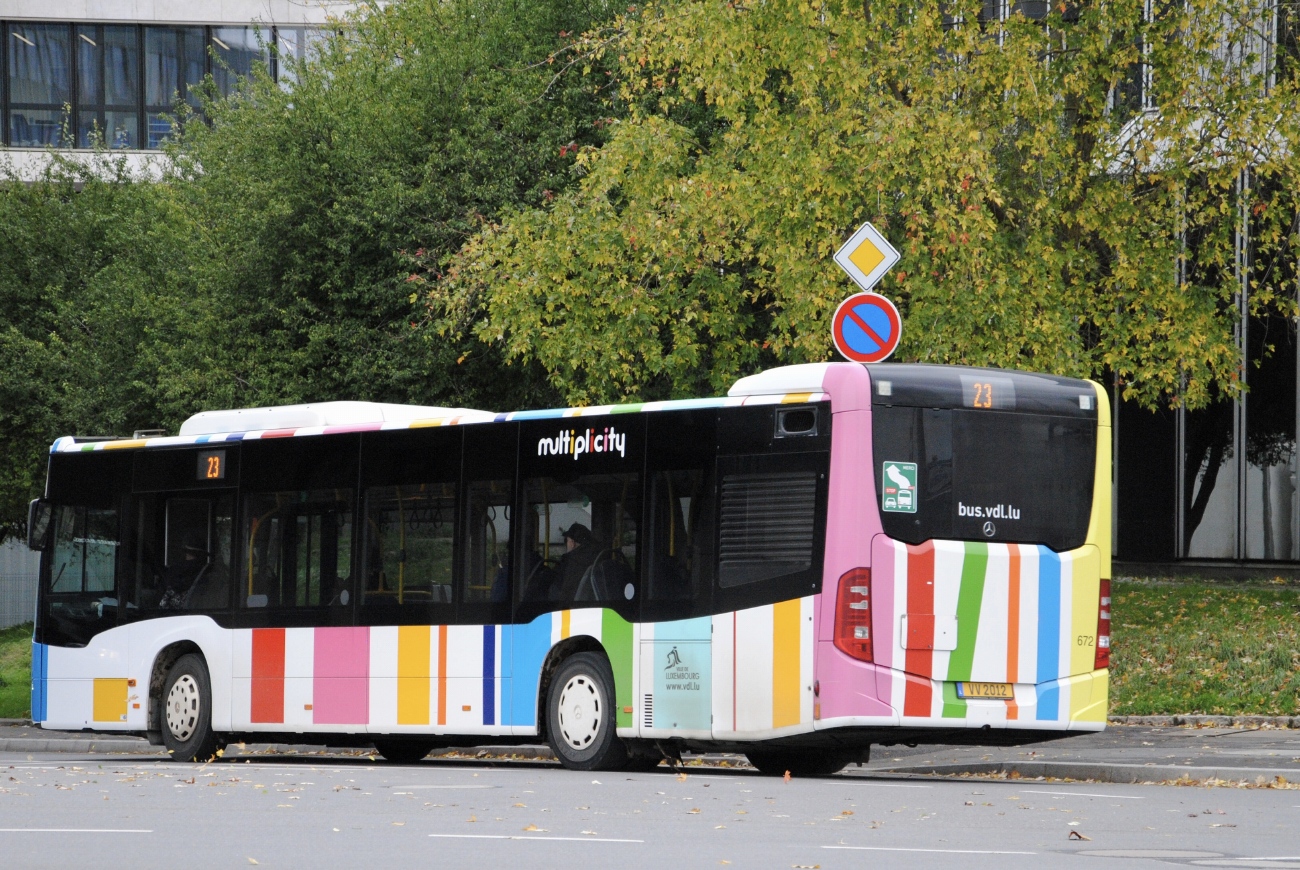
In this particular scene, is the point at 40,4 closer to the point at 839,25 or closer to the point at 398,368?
the point at 398,368

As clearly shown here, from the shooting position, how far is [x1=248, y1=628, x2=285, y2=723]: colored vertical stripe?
17.5m

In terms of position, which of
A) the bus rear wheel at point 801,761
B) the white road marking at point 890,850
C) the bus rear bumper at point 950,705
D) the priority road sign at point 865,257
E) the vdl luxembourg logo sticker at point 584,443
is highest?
the priority road sign at point 865,257

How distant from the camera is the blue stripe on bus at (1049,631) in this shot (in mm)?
14102

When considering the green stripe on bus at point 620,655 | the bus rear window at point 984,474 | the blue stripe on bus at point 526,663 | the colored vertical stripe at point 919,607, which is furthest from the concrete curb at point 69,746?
the bus rear window at point 984,474

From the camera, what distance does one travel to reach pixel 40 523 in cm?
1973

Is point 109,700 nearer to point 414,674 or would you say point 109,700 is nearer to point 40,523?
point 40,523

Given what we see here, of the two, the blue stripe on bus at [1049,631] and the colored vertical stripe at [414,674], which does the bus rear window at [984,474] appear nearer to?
the blue stripe on bus at [1049,631]

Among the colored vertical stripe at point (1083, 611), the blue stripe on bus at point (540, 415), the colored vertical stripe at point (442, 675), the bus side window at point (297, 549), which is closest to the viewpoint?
the colored vertical stripe at point (1083, 611)

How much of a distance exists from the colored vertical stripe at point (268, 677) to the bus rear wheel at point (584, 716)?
10.1ft

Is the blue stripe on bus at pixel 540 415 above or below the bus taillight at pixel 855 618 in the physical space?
above

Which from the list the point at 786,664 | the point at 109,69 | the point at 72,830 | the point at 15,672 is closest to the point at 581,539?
the point at 786,664

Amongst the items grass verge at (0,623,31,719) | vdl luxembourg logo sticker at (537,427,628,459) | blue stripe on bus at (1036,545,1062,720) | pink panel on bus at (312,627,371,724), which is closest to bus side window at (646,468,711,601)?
vdl luxembourg logo sticker at (537,427,628,459)

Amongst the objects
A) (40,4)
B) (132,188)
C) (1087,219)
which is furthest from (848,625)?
(40,4)

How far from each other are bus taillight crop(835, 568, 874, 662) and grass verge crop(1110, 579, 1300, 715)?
6359 mm
